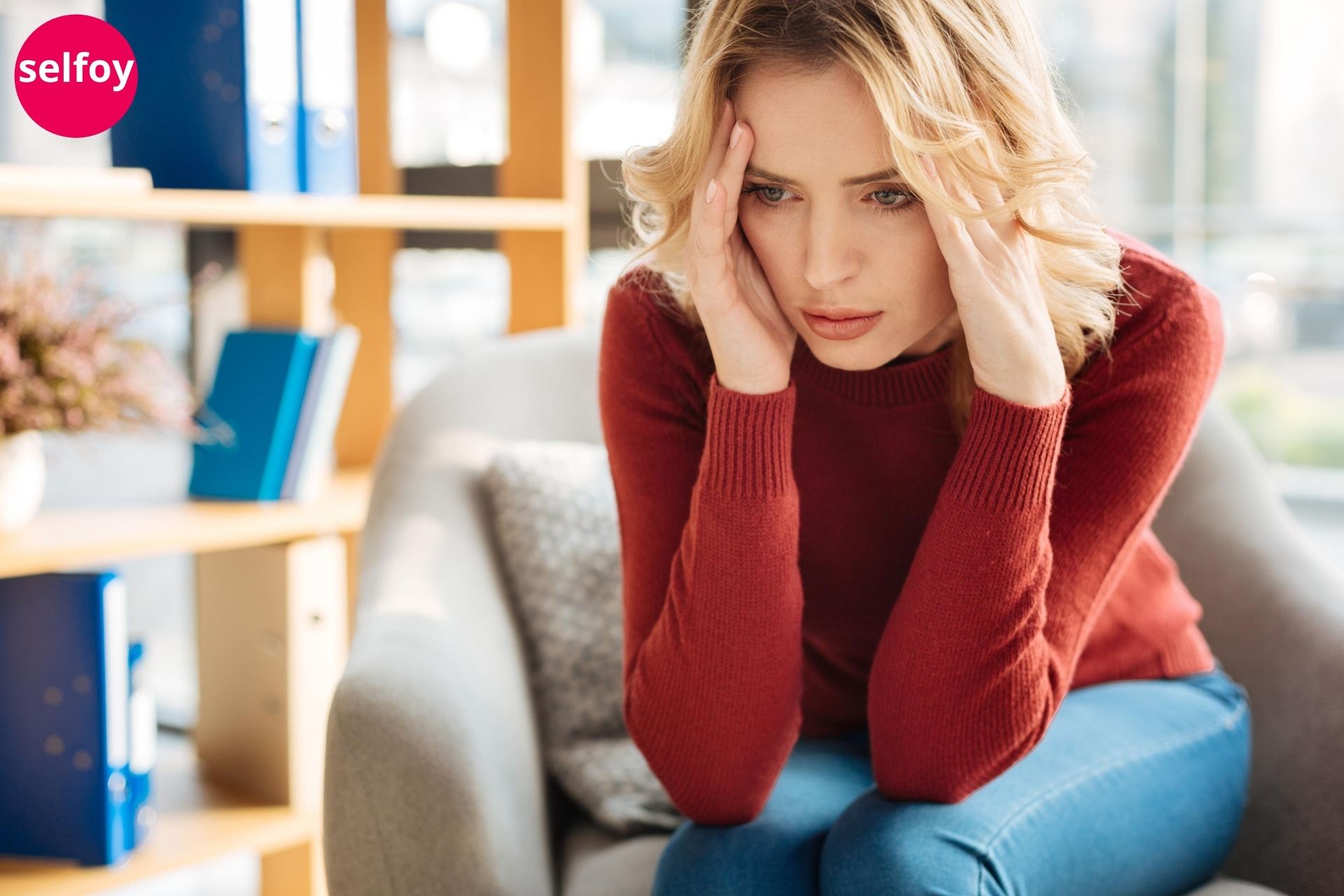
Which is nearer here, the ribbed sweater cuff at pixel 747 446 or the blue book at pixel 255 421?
the ribbed sweater cuff at pixel 747 446

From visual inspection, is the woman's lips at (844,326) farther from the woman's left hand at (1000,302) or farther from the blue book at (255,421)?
the blue book at (255,421)

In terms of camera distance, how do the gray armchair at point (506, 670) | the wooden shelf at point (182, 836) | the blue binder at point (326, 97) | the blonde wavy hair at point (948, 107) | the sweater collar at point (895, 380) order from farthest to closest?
the blue binder at point (326, 97)
the wooden shelf at point (182, 836)
the sweater collar at point (895, 380)
the gray armchair at point (506, 670)
the blonde wavy hair at point (948, 107)

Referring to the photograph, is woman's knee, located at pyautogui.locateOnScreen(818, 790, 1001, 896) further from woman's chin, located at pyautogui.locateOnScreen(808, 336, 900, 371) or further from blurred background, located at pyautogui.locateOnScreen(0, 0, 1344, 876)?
blurred background, located at pyautogui.locateOnScreen(0, 0, 1344, 876)

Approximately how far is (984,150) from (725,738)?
52 cm

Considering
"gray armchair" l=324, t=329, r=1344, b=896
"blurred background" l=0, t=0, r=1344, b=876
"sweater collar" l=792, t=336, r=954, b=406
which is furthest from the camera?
"blurred background" l=0, t=0, r=1344, b=876

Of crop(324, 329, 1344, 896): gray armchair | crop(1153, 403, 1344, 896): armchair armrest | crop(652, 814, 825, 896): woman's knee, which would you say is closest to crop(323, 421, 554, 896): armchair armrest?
crop(324, 329, 1344, 896): gray armchair

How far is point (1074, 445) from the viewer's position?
1115 mm

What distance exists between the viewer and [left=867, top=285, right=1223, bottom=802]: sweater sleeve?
1011 mm

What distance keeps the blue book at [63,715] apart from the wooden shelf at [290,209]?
41cm

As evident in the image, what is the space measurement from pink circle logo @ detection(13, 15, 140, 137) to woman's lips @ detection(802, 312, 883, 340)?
721 mm

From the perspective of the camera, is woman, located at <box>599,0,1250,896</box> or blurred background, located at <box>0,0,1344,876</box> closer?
woman, located at <box>599,0,1250,896</box>

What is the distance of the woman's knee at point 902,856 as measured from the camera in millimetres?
921

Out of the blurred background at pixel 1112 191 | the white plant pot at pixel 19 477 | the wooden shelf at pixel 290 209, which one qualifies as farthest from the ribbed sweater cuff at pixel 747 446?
the blurred background at pixel 1112 191

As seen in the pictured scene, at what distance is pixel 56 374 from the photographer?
4.48 feet
